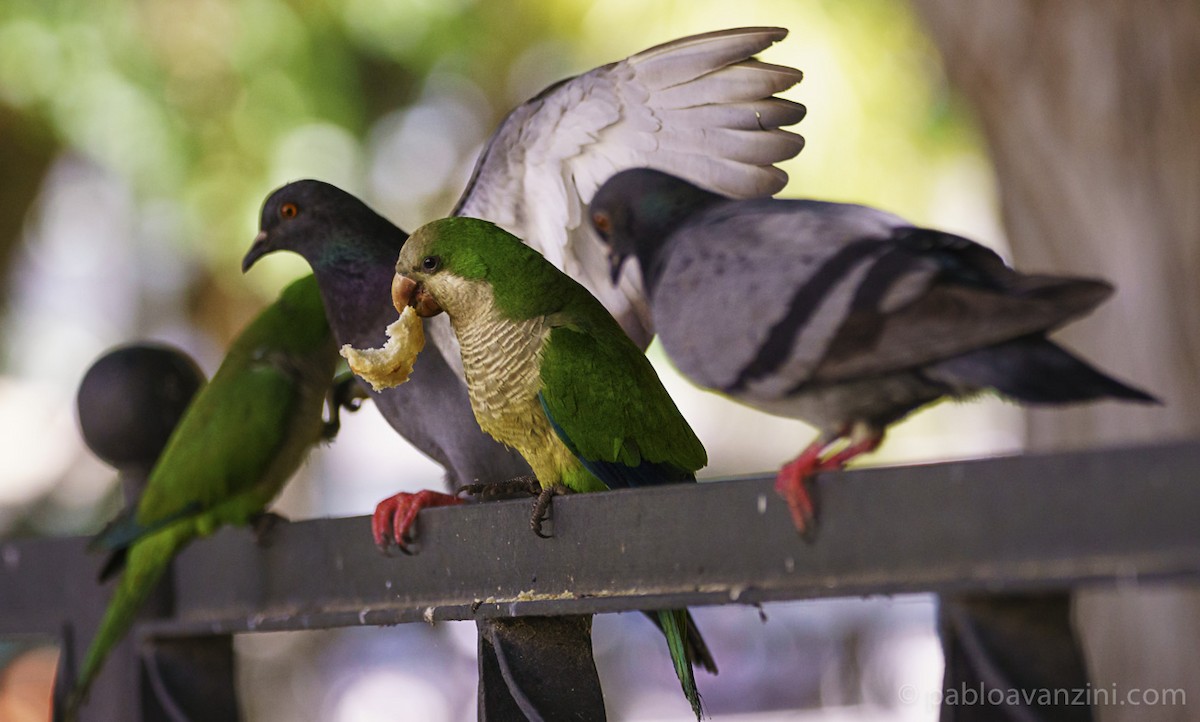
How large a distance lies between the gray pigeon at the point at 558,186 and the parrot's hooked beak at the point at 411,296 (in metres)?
0.24

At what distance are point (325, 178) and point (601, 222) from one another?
639 cm

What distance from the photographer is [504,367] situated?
4.59ft

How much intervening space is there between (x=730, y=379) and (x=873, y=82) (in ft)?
23.9

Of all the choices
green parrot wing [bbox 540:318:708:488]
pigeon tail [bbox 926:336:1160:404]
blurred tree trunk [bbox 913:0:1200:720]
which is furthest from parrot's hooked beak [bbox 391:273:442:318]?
blurred tree trunk [bbox 913:0:1200:720]

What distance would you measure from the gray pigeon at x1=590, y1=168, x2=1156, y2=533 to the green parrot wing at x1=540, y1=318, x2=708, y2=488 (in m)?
0.12

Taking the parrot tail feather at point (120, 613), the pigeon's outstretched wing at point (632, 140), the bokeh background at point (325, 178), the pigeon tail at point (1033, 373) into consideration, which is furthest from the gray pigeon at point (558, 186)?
the bokeh background at point (325, 178)

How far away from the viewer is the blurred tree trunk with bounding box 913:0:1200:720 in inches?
117

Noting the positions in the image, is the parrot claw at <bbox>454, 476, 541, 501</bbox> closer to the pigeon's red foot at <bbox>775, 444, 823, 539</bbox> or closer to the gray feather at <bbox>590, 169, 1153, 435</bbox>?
the gray feather at <bbox>590, 169, 1153, 435</bbox>

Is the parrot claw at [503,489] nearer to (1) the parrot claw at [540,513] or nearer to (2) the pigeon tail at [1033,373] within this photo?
(1) the parrot claw at [540,513]

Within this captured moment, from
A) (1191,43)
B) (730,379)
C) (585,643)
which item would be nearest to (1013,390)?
(730,379)

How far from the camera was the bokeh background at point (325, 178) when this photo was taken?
686 cm

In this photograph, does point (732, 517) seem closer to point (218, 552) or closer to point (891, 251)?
point (891, 251)

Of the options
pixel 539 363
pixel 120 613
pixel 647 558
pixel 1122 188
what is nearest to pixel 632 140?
pixel 539 363

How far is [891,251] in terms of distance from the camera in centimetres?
110
